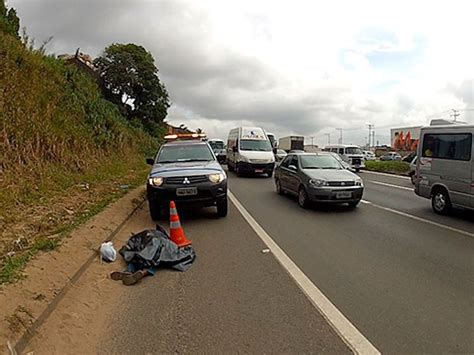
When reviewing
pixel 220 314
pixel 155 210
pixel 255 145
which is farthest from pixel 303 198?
pixel 255 145

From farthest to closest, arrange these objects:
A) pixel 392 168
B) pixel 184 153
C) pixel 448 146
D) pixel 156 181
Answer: pixel 392 168, pixel 184 153, pixel 448 146, pixel 156 181

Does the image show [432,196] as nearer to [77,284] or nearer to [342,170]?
[342,170]

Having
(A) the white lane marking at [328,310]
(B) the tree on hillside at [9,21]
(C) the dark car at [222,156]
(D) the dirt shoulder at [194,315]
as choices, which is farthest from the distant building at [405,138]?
(D) the dirt shoulder at [194,315]

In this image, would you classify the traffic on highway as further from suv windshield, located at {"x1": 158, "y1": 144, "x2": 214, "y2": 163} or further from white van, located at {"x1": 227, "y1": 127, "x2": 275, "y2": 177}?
white van, located at {"x1": 227, "y1": 127, "x2": 275, "y2": 177}

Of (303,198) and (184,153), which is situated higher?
(184,153)

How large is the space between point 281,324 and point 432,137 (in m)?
8.92

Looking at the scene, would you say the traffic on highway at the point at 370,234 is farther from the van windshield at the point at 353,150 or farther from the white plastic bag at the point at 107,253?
the van windshield at the point at 353,150

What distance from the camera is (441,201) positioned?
10875mm

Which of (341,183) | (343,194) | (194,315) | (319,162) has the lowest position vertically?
(194,315)

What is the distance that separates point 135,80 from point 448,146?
4019 centimetres

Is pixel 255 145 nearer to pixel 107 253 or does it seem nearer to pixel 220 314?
pixel 107 253

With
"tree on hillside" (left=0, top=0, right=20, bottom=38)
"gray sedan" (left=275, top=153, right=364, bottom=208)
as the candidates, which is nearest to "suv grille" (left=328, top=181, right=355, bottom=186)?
"gray sedan" (left=275, top=153, right=364, bottom=208)

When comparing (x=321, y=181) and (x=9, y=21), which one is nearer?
(x=321, y=181)

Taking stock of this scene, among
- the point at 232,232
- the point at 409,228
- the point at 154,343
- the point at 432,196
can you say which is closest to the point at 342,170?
the point at 432,196
